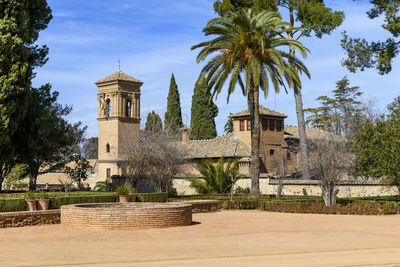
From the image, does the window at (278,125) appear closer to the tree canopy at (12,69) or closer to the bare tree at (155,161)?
the bare tree at (155,161)

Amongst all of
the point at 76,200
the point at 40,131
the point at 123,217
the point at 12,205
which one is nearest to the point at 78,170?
the point at 40,131

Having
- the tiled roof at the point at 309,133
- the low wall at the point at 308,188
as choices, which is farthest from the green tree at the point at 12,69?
the tiled roof at the point at 309,133

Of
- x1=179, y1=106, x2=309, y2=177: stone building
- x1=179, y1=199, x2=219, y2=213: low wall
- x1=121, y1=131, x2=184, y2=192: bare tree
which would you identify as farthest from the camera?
x1=179, y1=106, x2=309, y2=177: stone building

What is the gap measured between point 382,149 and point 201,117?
37.5 meters

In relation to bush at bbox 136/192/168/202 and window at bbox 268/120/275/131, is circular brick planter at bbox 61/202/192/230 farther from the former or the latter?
window at bbox 268/120/275/131

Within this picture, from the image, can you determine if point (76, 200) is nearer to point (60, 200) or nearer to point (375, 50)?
point (60, 200)

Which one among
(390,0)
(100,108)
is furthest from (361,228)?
(100,108)

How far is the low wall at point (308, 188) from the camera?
30.1 metres

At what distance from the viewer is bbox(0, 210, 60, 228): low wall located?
58.2 ft

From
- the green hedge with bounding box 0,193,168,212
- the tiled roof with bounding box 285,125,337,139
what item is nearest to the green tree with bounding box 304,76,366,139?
the tiled roof with bounding box 285,125,337,139

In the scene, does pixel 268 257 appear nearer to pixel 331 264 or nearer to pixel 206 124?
pixel 331 264

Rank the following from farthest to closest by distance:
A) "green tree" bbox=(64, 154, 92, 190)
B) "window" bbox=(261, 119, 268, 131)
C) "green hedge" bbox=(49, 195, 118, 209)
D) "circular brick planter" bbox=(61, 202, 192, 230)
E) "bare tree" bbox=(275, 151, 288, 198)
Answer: "window" bbox=(261, 119, 268, 131) → "bare tree" bbox=(275, 151, 288, 198) → "green tree" bbox=(64, 154, 92, 190) → "green hedge" bbox=(49, 195, 118, 209) → "circular brick planter" bbox=(61, 202, 192, 230)

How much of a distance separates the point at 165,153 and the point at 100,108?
17.3 meters

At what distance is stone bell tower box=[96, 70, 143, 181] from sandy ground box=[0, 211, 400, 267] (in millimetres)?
33211
